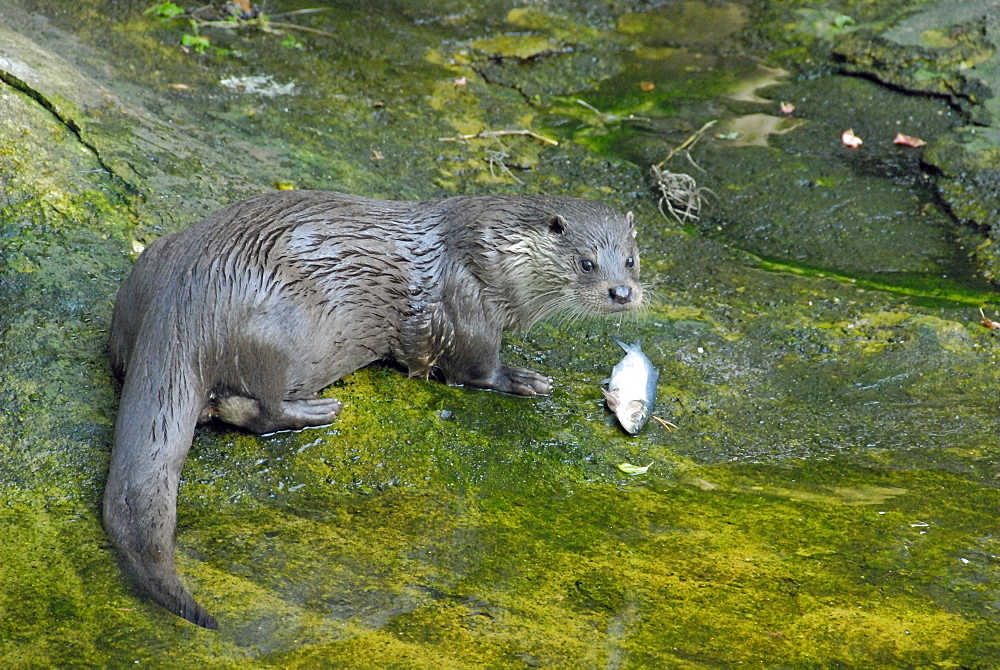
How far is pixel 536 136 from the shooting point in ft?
15.3

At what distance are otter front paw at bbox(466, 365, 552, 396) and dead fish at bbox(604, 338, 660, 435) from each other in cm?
20

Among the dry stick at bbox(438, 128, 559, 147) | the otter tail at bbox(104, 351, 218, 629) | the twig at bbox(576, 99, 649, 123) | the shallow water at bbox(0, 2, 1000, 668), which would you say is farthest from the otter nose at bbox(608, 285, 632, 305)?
the twig at bbox(576, 99, 649, 123)

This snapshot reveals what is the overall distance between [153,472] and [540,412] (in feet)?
3.78

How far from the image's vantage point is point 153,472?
7.45ft

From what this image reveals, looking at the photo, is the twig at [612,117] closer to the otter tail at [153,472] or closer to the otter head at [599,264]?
the otter head at [599,264]

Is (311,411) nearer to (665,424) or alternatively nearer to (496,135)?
(665,424)

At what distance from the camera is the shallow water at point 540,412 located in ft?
7.04

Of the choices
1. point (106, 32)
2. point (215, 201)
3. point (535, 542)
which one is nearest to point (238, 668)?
point (535, 542)

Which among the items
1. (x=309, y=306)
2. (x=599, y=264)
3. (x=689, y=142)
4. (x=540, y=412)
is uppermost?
(x=689, y=142)

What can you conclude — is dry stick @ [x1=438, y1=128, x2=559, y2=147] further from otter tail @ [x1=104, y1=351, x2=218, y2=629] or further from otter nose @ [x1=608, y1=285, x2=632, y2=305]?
otter tail @ [x1=104, y1=351, x2=218, y2=629]

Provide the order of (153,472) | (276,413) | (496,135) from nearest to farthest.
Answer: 1. (153,472)
2. (276,413)
3. (496,135)

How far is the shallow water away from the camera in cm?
214

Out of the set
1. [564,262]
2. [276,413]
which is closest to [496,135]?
[564,262]

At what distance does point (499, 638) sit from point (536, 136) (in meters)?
2.97
